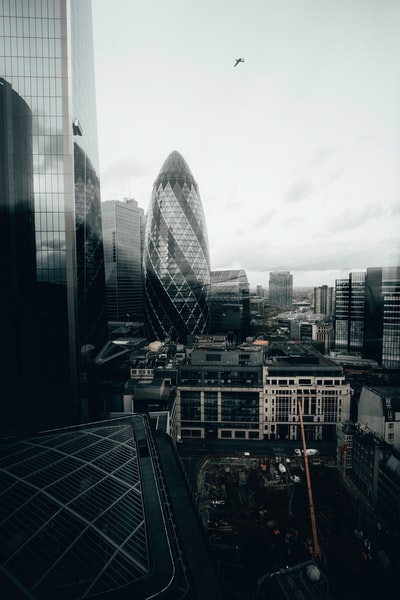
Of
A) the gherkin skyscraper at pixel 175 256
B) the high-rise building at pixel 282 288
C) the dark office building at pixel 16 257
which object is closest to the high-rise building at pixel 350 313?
the gherkin skyscraper at pixel 175 256

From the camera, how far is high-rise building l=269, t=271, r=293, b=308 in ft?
454

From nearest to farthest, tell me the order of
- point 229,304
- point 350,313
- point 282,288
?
point 350,313 → point 229,304 → point 282,288

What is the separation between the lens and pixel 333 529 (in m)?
17.9

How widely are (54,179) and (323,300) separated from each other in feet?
304

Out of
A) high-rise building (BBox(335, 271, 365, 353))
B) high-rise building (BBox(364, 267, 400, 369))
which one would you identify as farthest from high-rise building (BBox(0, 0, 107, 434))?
high-rise building (BBox(335, 271, 365, 353))

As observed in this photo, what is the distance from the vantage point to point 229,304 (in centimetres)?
7181

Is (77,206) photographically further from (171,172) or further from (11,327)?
(171,172)

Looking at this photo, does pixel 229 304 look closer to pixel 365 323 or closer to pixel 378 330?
pixel 365 323

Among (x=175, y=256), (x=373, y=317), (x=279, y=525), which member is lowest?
(x=279, y=525)

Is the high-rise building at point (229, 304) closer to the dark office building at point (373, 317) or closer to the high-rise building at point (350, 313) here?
the high-rise building at point (350, 313)

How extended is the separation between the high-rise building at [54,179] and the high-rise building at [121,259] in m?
54.7

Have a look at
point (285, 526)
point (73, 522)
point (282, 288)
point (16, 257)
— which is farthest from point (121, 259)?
point (282, 288)

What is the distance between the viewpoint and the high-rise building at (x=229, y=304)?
70.1 meters

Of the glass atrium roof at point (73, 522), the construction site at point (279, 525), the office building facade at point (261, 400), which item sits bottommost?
the construction site at point (279, 525)
